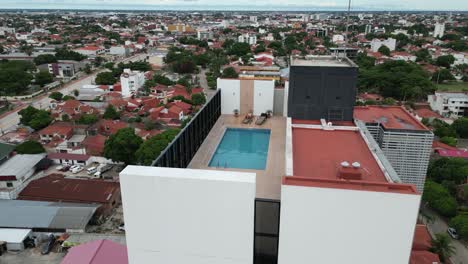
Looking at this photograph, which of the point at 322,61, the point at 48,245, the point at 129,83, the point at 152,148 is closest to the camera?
the point at 322,61

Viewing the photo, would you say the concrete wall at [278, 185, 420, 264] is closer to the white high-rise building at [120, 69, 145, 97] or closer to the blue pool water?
the blue pool water

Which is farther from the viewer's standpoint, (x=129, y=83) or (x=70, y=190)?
(x=129, y=83)

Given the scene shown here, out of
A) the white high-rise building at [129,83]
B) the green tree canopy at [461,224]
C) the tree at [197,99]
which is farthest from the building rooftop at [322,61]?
the white high-rise building at [129,83]

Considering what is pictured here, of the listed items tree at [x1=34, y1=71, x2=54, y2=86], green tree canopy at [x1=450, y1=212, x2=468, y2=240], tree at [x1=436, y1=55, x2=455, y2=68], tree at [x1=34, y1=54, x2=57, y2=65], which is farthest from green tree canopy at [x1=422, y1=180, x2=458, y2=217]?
tree at [x1=34, y1=54, x2=57, y2=65]

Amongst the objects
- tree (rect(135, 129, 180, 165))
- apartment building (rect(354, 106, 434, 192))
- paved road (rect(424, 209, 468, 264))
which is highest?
apartment building (rect(354, 106, 434, 192))

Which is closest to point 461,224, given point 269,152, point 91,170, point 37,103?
point 269,152

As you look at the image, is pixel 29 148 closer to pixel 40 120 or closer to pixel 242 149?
pixel 40 120

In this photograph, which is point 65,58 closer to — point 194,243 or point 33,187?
point 33,187
